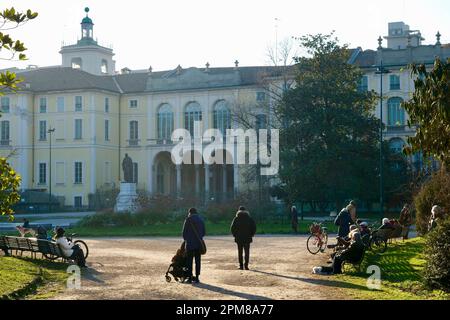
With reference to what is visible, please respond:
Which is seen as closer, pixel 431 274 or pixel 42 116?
pixel 431 274

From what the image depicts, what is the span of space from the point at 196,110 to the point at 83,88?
35.9 feet

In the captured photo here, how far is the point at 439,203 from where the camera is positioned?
25672mm

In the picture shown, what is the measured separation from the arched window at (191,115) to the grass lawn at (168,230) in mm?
31455

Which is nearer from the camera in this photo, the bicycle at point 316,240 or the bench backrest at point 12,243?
the bench backrest at point 12,243

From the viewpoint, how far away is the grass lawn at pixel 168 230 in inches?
1375

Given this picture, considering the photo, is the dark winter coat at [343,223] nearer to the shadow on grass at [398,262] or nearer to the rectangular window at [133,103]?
the shadow on grass at [398,262]

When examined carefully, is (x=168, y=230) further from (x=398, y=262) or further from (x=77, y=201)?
(x=77, y=201)

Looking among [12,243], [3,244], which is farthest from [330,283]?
[3,244]

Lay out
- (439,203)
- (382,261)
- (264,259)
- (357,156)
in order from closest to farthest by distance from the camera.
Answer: (382,261) → (264,259) → (439,203) → (357,156)

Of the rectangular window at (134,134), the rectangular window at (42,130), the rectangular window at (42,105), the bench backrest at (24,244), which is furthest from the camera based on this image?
the rectangular window at (134,134)

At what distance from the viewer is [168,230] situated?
1462 inches

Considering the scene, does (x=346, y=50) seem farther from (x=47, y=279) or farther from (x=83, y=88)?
(x=47, y=279)

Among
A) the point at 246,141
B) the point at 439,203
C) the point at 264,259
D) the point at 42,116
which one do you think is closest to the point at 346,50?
the point at 246,141

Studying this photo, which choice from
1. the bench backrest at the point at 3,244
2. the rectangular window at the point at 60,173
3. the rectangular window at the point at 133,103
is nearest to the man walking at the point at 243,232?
the bench backrest at the point at 3,244
